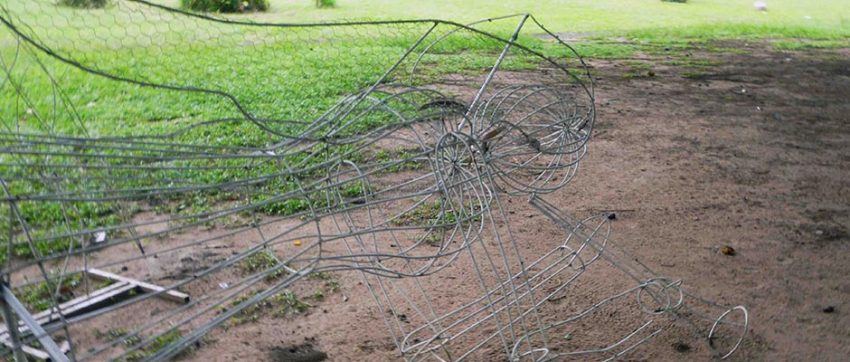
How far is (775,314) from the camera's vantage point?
2848 mm

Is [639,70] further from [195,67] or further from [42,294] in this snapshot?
[42,294]

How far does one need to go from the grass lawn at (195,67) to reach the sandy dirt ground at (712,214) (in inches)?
20.6

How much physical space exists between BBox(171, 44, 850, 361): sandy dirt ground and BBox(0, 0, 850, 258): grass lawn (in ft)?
1.72

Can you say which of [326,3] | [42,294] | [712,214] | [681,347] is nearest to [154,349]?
[42,294]

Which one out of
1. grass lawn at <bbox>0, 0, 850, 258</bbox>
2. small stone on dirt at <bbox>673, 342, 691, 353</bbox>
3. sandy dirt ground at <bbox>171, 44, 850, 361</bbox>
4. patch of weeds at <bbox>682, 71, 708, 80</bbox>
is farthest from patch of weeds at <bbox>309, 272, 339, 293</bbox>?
patch of weeds at <bbox>682, 71, 708, 80</bbox>

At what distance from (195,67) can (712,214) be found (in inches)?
133

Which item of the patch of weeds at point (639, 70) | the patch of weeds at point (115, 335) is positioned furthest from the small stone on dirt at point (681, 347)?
the patch of weeds at point (639, 70)

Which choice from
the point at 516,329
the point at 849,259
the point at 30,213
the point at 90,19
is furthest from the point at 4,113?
the point at 849,259

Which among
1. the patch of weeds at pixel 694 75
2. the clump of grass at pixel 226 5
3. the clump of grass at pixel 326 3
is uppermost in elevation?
the clump of grass at pixel 226 5

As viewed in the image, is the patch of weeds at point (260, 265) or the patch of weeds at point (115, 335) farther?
the patch of weeds at point (260, 265)

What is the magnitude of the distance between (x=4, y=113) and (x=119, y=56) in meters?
1.17

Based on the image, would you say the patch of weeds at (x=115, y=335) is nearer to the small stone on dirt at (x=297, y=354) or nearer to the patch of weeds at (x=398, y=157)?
the small stone on dirt at (x=297, y=354)

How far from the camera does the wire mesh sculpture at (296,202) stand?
191cm

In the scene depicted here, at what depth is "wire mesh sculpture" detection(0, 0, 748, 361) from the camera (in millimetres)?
1907
